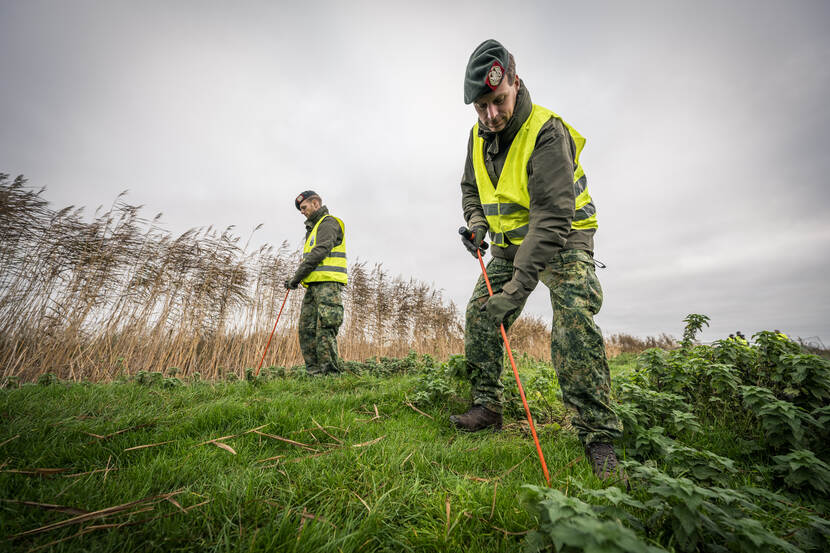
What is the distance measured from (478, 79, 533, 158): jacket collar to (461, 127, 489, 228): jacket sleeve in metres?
0.48

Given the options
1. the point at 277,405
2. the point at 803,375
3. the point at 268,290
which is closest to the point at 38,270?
the point at 268,290

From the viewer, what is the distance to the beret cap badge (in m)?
2.32

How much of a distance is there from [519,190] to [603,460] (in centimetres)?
207

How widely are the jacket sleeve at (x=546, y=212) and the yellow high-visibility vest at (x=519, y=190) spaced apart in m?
0.13

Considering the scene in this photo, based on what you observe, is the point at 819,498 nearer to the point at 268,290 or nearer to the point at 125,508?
the point at 125,508

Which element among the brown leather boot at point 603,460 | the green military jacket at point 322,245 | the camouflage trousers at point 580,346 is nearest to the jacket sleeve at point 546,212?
the camouflage trousers at point 580,346

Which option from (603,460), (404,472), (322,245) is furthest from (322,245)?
(603,460)

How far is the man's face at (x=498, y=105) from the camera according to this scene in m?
2.41

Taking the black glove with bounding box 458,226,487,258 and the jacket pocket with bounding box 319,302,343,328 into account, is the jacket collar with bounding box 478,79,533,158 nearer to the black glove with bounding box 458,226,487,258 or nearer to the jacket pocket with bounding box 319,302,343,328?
the black glove with bounding box 458,226,487,258

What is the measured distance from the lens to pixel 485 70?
2328 mm

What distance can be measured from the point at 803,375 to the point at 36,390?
275 inches

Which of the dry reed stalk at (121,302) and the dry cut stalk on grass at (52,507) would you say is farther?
the dry reed stalk at (121,302)

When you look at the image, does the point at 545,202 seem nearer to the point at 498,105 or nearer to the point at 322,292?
the point at 498,105

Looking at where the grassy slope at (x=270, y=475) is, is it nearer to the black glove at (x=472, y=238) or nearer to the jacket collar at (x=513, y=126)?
the black glove at (x=472, y=238)
